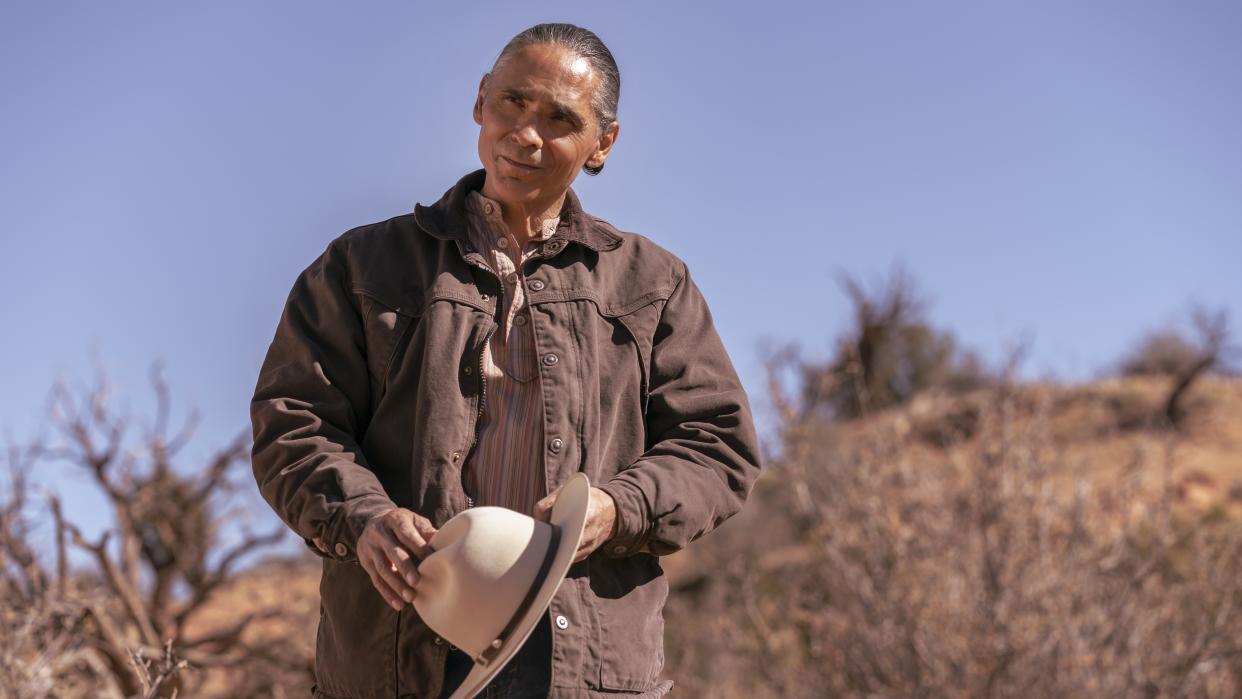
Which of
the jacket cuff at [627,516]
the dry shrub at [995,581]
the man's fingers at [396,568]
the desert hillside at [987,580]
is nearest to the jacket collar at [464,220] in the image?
the jacket cuff at [627,516]

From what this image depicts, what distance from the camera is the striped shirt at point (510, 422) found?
2.42 metres

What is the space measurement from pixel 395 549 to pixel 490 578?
6.2 inches

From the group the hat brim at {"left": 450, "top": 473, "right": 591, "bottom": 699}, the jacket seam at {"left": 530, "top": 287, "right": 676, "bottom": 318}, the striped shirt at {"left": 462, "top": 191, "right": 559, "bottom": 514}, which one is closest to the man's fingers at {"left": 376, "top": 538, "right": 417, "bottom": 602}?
the hat brim at {"left": 450, "top": 473, "right": 591, "bottom": 699}

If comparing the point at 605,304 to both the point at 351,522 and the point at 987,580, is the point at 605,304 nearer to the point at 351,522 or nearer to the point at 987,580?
the point at 351,522

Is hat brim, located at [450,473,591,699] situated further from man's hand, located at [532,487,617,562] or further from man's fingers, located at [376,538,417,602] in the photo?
man's fingers, located at [376,538,417,602]

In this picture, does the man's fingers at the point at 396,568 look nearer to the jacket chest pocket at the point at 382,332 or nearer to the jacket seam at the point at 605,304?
the jacket chest pocket at the point at 382,332

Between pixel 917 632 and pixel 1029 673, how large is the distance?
2.53 ft

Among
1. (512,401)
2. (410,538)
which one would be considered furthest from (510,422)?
(410,538)

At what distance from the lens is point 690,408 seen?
2543 mm

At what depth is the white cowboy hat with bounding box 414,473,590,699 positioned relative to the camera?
2084 mm

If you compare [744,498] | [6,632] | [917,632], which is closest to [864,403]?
[917,632]

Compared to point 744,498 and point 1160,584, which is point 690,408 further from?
point 1160,584

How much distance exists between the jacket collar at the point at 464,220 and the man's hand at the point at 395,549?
23.4 inches

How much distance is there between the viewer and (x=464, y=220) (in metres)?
2.59
